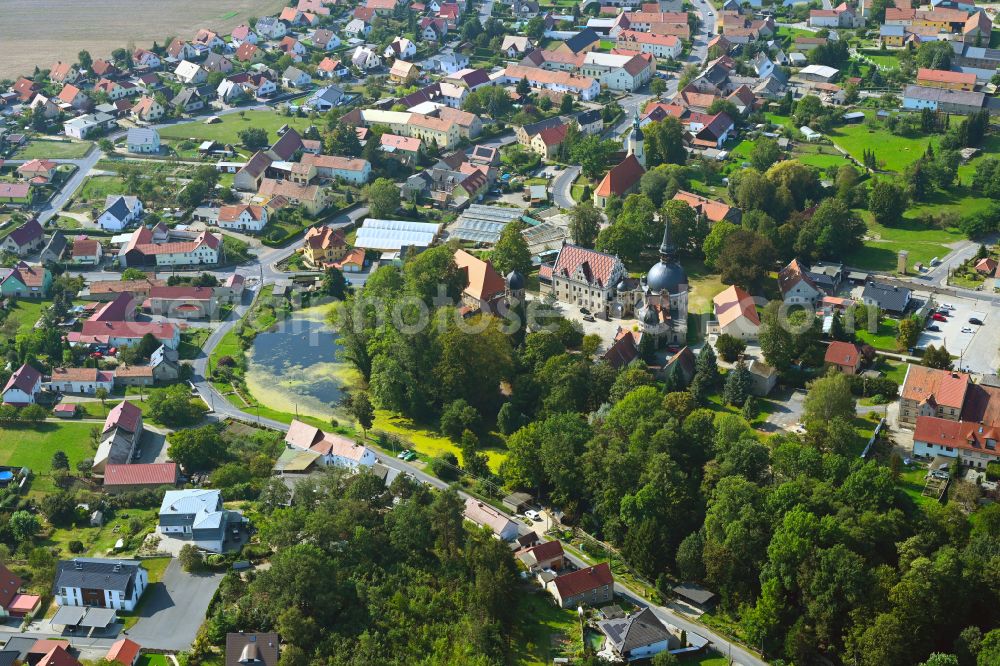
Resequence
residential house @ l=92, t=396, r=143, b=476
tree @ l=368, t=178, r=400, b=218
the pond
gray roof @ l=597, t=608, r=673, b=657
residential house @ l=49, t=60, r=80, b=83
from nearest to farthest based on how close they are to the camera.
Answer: gray roof @ l=597, t=608, r=673, b=657
residential house @ l=92, t=396, r=143, b=476
the pond
tree @ l=368, t=178, r=400, b=218
residential house @ l=49, t=60, r=80, b=83

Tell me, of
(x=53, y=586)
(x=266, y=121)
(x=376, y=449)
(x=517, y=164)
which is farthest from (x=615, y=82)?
(x=53, y=586)

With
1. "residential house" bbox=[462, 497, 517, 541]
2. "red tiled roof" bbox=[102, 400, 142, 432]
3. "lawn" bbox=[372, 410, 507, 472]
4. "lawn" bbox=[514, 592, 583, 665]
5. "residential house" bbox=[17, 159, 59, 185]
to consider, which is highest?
"residential house" bbox=[17, 159, 59, 185]

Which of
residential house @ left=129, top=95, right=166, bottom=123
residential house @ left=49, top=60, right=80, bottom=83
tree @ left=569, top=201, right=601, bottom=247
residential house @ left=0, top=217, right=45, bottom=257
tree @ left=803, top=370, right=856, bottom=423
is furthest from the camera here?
residential house @ left=49, top=60, right=80, bottom=83

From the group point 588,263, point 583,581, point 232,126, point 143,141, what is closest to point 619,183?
point 588,263

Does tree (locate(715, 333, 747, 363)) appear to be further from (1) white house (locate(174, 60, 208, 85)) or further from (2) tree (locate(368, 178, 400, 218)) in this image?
(1) white house (locate(174, 60, 208, 85))

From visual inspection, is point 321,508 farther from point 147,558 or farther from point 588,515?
point 588,515

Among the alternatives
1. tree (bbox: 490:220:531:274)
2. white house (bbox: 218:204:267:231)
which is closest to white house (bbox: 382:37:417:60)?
white house (bbox: 218:204:267:231)
